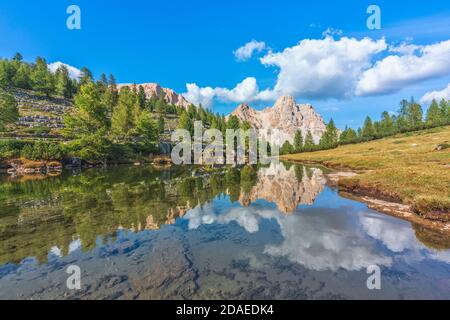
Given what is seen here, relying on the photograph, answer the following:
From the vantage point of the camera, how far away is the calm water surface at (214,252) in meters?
9.20

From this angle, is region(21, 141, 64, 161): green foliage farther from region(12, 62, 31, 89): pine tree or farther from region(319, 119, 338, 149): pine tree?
region(319, 119, 338, 149): pine tree

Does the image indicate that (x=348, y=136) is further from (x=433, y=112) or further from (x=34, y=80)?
(x=34, y=80)

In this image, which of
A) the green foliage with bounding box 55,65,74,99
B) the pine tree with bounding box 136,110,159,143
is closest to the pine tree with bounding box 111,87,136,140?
the pine tree with bounding box 136,110,159,143

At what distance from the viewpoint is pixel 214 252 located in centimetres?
1272

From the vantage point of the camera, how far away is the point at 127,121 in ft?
313

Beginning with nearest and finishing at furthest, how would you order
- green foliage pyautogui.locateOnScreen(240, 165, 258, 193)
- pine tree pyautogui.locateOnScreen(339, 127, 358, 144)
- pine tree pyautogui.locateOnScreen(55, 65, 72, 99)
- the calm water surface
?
1. the calm water surface
2. green foliage pyautogui.locateOnScreen(240, 165, 258, 193)
3. pine tree pyautogui.locateOnScreen(55, 65, 72, 99)
4. pine tree pyautogui.locateOnScreen(339, 127, 358, 144)

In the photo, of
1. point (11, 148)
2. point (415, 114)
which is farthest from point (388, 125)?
point (11, 148)

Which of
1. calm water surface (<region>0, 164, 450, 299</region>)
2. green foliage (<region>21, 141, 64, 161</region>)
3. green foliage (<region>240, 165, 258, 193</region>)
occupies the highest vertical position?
green foliage (<region>21, 141, 64, 161</region>)

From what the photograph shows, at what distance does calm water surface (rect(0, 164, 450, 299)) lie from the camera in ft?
30.2

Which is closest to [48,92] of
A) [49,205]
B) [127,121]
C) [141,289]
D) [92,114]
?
[127,121]

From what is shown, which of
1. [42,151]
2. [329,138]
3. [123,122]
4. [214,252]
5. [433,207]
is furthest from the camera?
[329,138]

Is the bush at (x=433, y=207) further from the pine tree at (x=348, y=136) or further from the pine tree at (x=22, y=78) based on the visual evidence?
the pine tree at (x=22, y=78)
